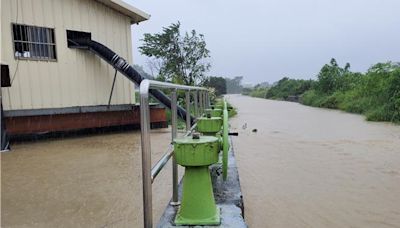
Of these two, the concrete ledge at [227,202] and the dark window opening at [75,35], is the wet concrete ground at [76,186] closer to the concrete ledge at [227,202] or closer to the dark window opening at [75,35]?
the concrete ledge at [227,202]

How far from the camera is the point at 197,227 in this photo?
2.52m

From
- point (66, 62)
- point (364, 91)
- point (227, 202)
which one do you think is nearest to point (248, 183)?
point (227, 202)

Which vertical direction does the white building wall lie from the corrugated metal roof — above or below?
below

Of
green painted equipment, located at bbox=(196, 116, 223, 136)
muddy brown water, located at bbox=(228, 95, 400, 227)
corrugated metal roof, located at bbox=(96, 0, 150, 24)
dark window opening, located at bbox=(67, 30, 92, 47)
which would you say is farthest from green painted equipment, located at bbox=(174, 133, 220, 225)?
corrugated metal roof, located at bbox=(96, 0, 150, 24)

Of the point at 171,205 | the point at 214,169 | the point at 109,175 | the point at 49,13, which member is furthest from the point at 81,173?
the point at 49,13

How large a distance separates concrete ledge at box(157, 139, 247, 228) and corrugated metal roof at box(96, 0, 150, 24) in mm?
7177

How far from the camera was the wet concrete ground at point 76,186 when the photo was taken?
3742mm

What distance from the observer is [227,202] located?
10.6 feet

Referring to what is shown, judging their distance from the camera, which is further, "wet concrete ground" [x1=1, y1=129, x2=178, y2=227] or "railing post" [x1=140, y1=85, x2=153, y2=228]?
"wet concrete ground" [x1=1, y1=129, x2=178, y2=227]

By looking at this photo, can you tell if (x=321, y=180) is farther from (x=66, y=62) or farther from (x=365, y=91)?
(x=365, y=91)

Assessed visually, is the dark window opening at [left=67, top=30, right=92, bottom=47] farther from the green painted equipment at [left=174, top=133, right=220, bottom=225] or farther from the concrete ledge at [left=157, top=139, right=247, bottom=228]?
the green painted equipment at [left=174, top=133, right=220, bottom=225]

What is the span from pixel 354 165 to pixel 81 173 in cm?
455

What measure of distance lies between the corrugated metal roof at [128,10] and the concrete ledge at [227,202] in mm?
7177

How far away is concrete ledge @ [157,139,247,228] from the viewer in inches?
106
